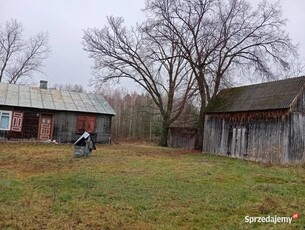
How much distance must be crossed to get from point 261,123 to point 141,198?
1258cm

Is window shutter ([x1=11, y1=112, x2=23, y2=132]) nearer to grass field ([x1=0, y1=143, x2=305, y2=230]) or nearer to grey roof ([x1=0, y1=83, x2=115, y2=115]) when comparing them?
grey roof ([x1=0, y1=83, x2=115, y2=115])

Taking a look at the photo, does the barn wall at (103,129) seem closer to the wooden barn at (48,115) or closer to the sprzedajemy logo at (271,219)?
the wooden barn at (48,115)

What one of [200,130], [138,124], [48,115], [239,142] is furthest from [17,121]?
[138,124]

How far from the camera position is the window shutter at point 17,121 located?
966 inches

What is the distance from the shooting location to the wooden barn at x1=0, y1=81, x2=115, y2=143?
2458cm

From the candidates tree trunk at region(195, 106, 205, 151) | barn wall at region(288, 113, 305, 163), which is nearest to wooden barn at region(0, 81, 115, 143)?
tree trunk at region(195, 106, 205, 151)

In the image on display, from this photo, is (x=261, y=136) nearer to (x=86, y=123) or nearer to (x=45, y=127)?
(x=86, y=123)

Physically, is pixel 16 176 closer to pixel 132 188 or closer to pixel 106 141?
pixel 132 188

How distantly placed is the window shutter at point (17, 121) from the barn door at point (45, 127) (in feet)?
4.82

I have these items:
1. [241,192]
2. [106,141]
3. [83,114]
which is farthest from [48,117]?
[241,192]

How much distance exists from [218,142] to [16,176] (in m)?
14.7

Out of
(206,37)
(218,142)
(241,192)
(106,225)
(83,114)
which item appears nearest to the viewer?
(106,225)

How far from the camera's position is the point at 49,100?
26672 mm

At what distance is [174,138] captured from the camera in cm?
3306
